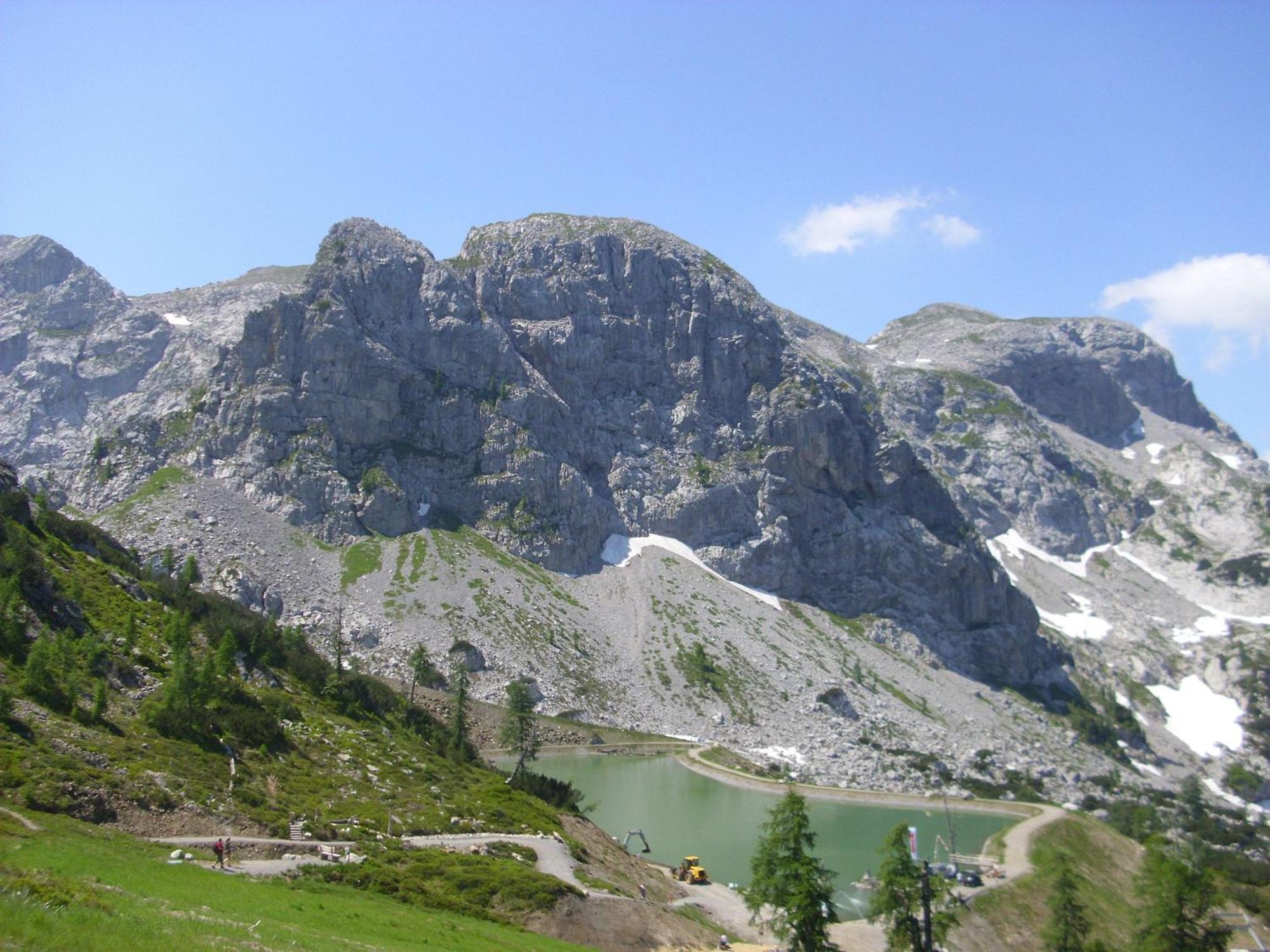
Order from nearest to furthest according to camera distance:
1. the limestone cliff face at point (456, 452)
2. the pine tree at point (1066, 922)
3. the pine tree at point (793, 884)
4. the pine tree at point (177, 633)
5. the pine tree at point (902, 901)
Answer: the pine tree at point (793, 884) → the pine tree at point (902, 901) → the pine tree at point (1066, 922) → the pine tree at point (177, 633) → the limestone cliff face at point (456, 452)

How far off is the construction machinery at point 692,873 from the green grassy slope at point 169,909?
880 inches

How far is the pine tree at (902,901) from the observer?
4350 centimetres

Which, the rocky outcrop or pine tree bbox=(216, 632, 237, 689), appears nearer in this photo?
pine tree bbox=(216, 632, 237, 689)

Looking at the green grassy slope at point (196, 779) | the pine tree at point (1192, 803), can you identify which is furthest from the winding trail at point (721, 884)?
the pine tree at point (1192, 803)

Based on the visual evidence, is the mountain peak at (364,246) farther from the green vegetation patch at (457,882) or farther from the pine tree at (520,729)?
the green vegetation patch at (457,882)

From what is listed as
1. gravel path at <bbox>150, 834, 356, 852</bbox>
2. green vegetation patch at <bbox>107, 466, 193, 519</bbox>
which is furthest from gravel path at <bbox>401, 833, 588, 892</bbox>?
green vegetation patch at <bbox>107, 466, 193, 519</bbox>

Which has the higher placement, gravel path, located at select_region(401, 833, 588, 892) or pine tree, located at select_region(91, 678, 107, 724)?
pine tree, located at select_region(91, 678, 107, 724)

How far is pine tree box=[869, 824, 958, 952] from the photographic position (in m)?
43.5

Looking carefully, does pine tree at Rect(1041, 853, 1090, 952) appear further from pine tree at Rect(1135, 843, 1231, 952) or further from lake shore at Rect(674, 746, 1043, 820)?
lake shore at Rect(674, 746, 1043, 820)

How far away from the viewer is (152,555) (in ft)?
422

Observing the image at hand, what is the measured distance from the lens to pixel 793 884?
40.9 metres

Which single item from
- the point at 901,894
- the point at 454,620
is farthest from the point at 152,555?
the point at 901,894

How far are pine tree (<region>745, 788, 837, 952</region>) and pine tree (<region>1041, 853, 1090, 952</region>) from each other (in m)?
15.2

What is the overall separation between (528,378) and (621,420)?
23886 millimetres
